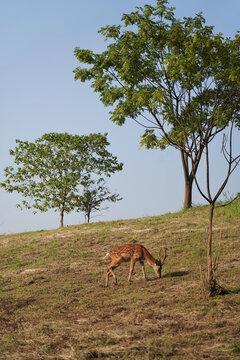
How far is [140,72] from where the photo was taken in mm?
20156

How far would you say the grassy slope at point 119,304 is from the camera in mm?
8359

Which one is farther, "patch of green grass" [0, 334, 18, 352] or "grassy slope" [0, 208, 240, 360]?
"patch of green grass" [0, 334, 18, 352]

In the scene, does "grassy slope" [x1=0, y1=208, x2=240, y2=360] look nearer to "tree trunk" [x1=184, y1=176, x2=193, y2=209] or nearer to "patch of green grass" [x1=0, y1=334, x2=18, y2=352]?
"patch of green grass" [x1=0, y1=334, x2=18, y2=352]

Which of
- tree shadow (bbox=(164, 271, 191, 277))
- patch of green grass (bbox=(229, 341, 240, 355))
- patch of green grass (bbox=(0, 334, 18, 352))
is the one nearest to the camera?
patch of green grass (bbox=(229, 341, 240, 355))

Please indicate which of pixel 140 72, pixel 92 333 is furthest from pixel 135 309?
pixel 140 72

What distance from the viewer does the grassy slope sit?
329 inches

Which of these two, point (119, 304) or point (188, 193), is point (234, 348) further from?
point (188, 193)

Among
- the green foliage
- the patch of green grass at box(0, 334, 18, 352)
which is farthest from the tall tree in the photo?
the patch of green grass at box(0, 334, 18, 352)

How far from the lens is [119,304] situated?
39.4 feet

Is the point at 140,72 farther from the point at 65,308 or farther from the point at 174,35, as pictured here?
the point at 65,308

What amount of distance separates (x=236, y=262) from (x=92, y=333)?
8010mm

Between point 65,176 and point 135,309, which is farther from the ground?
point 65,176

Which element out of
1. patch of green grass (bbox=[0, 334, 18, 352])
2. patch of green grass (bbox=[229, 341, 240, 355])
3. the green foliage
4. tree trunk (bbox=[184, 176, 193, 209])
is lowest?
patch of green grass (bbox=[0, 334, 18, 352])

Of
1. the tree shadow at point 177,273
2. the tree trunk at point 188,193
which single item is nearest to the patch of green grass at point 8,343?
the tree shadow at point 177,273
